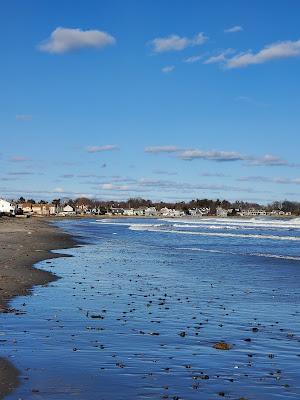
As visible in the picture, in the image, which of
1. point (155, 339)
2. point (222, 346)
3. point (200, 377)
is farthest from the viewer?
point (155, 339)

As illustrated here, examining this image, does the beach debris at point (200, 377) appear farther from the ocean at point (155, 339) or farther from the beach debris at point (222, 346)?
the beach debris at point (222, 346)

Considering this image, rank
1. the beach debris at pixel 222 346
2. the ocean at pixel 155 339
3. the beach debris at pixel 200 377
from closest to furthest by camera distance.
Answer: the ocean at pixel 155 339 < the beach debris at pixel 200 377 < the beach debris at pixel 222 346

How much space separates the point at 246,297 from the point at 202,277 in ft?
20.1

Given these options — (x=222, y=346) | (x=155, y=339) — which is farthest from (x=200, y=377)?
(x=155, y=339)

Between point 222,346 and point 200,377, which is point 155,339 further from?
point 200,377

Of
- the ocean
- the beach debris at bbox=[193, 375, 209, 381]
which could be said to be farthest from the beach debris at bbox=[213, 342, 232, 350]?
the beach debris at bbox=[193, 375, 209, 381]

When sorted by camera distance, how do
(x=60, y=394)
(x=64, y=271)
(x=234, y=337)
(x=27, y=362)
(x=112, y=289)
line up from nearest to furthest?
(x=60, y=394), (x=27, y=362), (x=234, y=337), (x=112, y=289), (x=64, y=271)

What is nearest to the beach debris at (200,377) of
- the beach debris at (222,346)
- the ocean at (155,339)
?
the ocean at (155,339)

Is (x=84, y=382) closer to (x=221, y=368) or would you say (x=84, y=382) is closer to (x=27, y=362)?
(x=27, y=362)

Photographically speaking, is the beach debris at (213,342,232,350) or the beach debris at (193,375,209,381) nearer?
the beach debris at (193,375,209,381)

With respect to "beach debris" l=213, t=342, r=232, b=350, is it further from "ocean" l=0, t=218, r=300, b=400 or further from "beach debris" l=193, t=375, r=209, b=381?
"beach debris" l=193, t=375, r=209, b=381

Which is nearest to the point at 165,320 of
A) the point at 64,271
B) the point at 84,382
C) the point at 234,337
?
the point at 234,337

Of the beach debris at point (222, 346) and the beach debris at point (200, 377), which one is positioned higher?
the beach debris at point (222, 346)

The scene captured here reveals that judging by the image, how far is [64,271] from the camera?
87.2 ft
